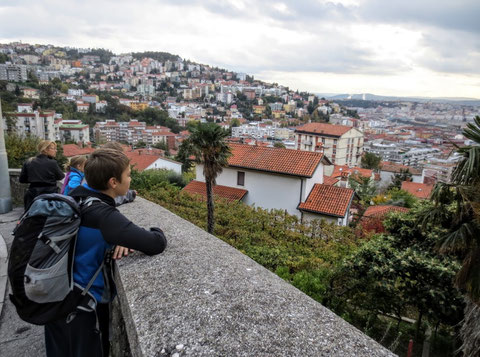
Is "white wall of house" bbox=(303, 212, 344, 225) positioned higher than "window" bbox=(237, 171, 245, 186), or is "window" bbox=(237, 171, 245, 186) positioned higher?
"window" bbox=(237, 171, 245, 186)

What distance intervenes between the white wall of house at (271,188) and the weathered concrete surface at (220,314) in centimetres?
1768

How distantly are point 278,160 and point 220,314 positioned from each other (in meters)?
19.5

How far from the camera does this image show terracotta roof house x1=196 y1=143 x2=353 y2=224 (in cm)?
1959

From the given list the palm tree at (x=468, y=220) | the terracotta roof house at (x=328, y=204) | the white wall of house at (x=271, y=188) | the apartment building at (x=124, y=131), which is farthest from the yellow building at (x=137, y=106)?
the palm tree at (x=468, y=220)

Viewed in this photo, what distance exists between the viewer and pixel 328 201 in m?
19.5

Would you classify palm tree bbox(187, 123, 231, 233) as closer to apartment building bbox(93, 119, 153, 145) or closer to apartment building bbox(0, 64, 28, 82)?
apartment building bbox(93, 119, 153, 145)

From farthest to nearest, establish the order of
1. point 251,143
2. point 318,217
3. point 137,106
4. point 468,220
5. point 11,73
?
point 137,106 → point 11,73 → point 251,143 → point 318,217 → point 468,220

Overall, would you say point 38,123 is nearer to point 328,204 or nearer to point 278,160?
point 278,160

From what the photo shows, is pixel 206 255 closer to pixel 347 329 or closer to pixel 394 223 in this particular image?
pixel 347 329

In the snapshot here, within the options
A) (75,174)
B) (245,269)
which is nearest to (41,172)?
(75,174)

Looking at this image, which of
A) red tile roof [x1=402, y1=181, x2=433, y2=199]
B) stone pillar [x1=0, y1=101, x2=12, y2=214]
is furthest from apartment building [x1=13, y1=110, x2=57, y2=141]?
stone pillar [x1=0, y1=101, x2=12, y2=214]

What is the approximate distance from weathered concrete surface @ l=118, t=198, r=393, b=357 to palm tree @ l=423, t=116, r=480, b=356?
250 centimetres

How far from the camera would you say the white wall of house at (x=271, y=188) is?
19.8m

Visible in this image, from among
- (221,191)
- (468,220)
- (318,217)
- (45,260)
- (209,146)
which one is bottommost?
(318,217)
